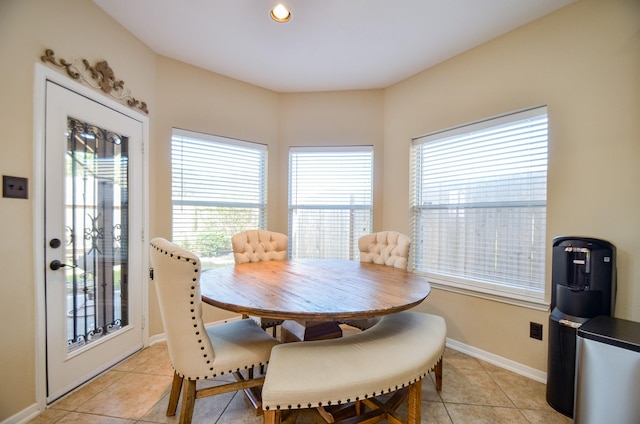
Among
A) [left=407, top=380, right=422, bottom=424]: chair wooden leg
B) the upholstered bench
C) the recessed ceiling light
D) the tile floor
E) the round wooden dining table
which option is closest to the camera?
the upholstered bench

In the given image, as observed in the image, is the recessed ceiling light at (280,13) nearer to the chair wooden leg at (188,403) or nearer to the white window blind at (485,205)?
the white window blind at (485,205)

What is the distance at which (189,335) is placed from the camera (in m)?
1.35

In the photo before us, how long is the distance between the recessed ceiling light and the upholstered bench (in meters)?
Result: 2.33

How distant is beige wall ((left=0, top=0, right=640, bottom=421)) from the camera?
1.60 metres

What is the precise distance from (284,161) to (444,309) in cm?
252

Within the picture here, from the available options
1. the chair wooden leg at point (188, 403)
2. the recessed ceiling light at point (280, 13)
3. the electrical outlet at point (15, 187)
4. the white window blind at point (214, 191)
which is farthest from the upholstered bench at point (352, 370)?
the recessed ceiling light at point (280, 13)

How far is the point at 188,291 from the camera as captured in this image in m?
1.32

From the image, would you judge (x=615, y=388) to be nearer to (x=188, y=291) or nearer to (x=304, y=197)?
(x=188, y=291)

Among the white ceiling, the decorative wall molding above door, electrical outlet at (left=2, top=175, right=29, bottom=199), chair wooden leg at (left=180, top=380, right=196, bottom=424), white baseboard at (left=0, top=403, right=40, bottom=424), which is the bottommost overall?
white baseboard at (left=0, top=403, right=40, bottom=424)

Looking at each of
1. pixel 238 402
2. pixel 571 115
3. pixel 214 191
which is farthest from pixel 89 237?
pixel 571 115

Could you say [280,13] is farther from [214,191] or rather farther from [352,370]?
[352,370]

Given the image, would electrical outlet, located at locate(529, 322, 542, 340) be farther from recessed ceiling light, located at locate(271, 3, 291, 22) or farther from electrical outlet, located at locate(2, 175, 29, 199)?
electrical outlet, located at locate(2, 175, 29, 199)

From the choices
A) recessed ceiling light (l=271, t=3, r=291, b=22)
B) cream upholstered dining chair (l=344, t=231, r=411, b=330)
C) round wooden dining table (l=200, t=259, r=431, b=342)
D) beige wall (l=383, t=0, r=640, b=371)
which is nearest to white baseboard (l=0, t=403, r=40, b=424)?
round wooden dining table (l=200, t=259, r=431, b=342)

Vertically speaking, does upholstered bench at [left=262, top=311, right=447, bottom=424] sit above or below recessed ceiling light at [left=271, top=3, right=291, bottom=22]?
below
